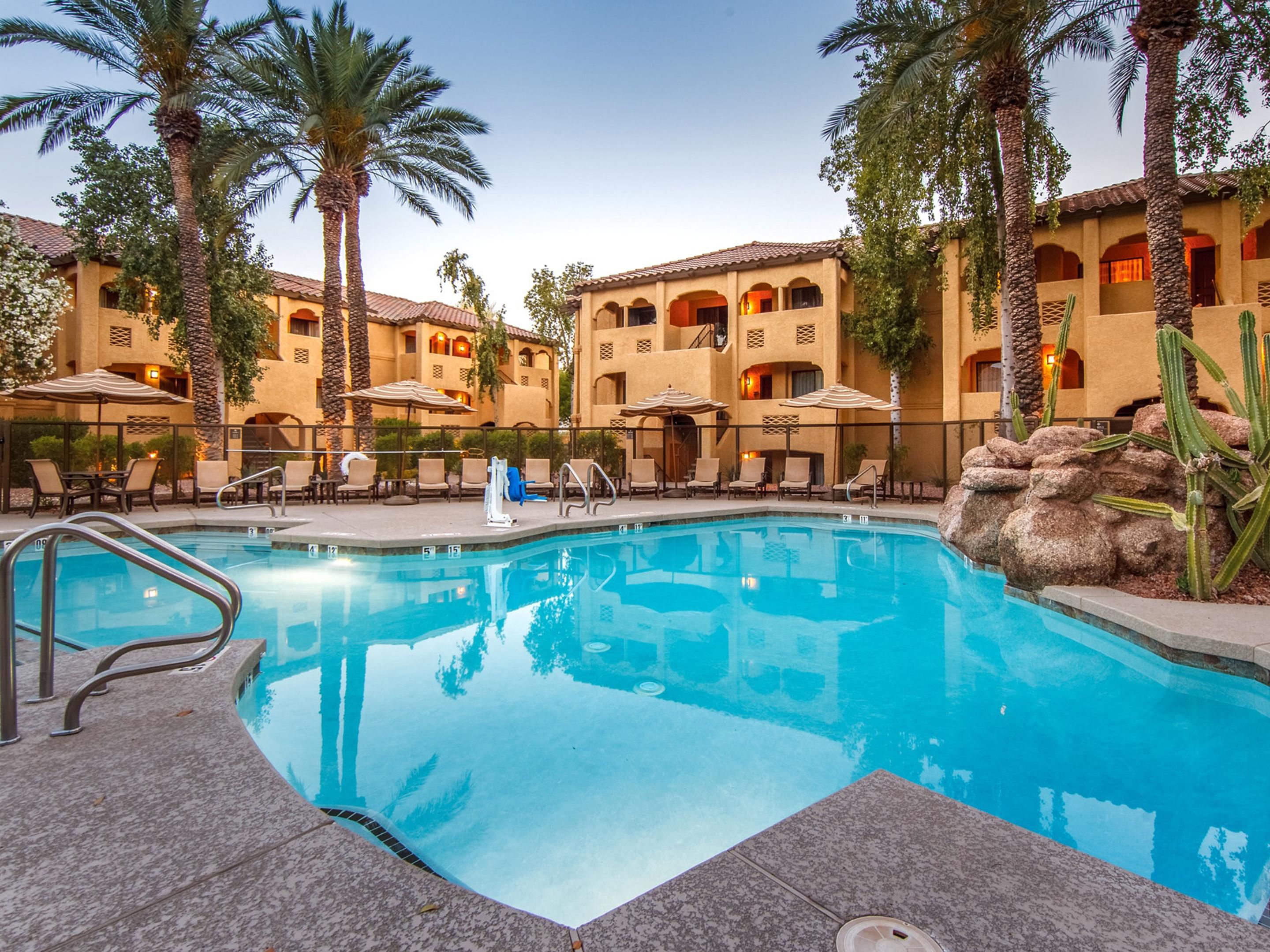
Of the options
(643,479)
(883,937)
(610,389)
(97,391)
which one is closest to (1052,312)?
(643,479)

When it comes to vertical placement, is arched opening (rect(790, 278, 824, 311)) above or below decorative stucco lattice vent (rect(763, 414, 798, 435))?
above

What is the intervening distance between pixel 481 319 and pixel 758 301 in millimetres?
11874

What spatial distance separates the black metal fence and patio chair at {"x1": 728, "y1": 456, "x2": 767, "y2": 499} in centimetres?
88

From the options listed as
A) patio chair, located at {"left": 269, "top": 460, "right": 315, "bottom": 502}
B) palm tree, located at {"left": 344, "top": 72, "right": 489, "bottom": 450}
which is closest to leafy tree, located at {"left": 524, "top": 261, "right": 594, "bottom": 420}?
palm tree, located at {"left": 344, "top": 72, "right": 489, "bottom": 450}

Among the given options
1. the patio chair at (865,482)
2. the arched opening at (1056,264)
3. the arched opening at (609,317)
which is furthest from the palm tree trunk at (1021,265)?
the arched opening at (609,317)

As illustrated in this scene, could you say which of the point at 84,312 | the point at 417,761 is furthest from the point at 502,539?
the point at 84,312

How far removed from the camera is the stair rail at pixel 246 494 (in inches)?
465

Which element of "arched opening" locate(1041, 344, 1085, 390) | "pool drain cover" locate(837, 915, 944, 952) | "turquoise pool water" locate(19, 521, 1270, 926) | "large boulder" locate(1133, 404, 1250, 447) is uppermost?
"arched opening" locate(1041, 344, 1085, 390)

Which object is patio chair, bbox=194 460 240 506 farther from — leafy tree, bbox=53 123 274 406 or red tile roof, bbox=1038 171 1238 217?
red tile roof, bbox=1038 171 1238 217

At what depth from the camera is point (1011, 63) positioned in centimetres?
1286

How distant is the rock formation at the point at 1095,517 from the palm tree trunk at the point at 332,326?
1461 cm

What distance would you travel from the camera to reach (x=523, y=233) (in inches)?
1534

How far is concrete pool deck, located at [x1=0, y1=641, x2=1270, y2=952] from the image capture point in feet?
5.32

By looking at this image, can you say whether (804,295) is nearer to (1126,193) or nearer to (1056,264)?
(1056,264)
